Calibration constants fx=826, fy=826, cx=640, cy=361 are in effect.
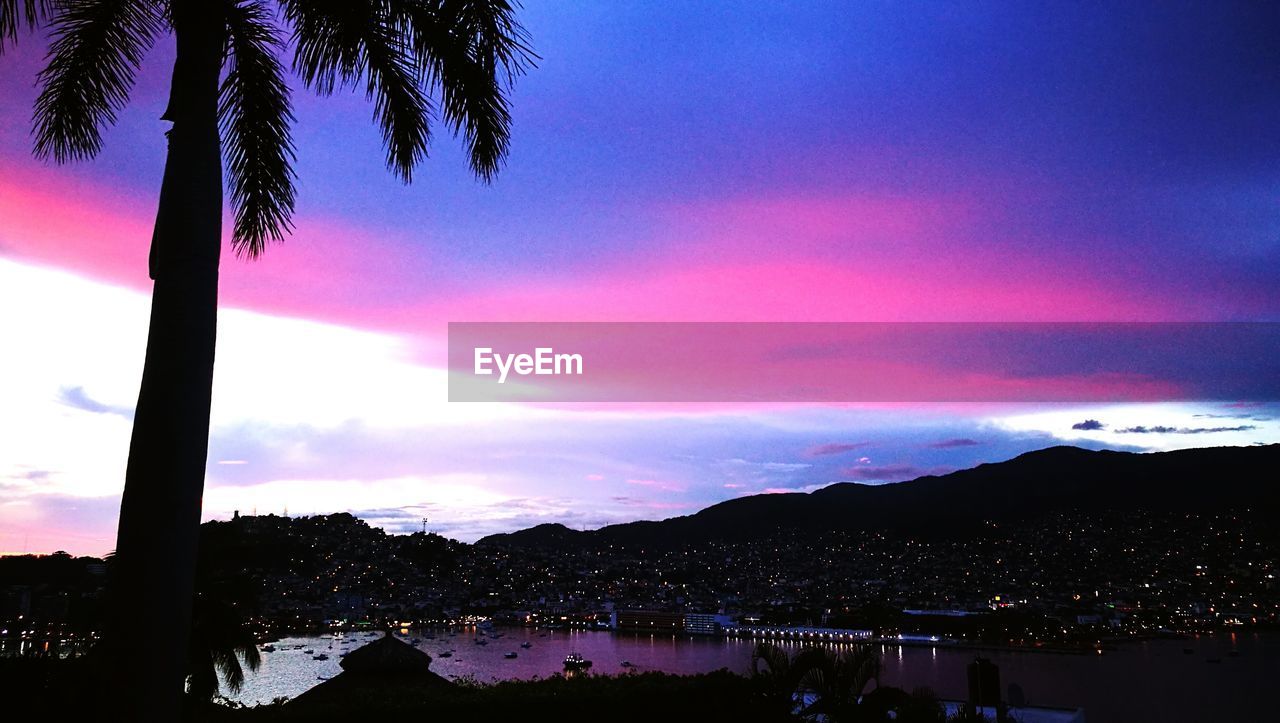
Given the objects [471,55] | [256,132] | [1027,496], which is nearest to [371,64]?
[471,55]

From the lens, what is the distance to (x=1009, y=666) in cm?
9775

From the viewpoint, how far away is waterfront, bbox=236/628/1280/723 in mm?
71562

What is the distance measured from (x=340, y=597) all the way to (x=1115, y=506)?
13835 centimetres

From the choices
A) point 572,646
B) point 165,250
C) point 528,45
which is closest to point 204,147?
point 165,250

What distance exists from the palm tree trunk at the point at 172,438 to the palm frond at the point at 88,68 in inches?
70.3

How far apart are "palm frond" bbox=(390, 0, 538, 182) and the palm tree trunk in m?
1.72

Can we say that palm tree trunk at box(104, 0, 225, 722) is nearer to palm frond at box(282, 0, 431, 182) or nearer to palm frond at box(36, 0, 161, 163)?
palm frond at box(282, 0, 431, 182)

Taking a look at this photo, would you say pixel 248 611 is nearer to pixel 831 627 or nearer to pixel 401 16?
pixel 401 16

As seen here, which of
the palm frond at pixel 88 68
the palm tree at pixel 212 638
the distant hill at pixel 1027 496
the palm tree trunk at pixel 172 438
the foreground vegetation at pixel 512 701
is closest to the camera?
the palm tree trunk at pixel 172 438

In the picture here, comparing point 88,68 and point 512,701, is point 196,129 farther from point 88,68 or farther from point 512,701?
point 512,701

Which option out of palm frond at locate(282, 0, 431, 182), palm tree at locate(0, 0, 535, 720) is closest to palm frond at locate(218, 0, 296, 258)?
palm tree at locate(0, 0, 535, 720)

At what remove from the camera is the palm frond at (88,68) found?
6.36 meters

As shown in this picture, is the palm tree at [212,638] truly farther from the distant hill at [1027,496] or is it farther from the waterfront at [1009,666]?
the distant hill at [1027,496]

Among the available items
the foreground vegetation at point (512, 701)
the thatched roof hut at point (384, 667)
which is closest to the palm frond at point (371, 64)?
the foreground vegetation at point (512, 701)
